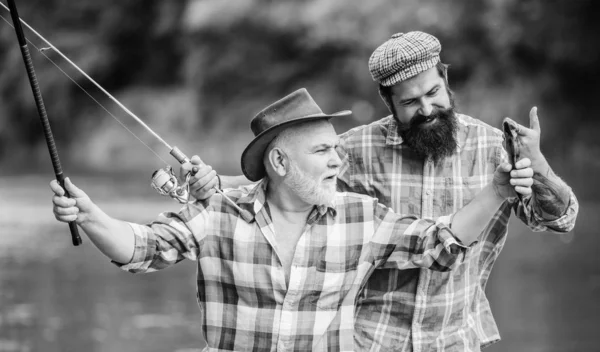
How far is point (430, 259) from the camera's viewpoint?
11.6ft

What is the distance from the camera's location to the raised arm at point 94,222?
3248 mm

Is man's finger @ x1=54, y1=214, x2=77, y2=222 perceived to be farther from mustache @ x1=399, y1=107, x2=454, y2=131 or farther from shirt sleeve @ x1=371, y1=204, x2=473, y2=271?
mustache @ x1=399, y1=107, x2=454, y2=131

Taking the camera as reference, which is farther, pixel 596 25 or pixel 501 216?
pixel 596 25

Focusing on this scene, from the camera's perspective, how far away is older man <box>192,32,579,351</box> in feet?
12.3

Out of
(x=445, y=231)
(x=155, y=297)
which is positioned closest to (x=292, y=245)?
(x=445, y=231)

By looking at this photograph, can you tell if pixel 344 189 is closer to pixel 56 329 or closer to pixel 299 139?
pixel 299 139

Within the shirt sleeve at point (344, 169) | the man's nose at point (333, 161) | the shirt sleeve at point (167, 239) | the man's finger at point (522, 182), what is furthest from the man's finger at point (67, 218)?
the man's finger at point (522, 182)

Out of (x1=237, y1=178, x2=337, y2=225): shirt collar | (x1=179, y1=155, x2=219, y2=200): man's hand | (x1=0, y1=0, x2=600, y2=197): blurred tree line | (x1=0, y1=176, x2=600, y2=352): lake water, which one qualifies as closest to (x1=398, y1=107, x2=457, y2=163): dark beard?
(x1=237, y1=178, x2=337, y2=225): shirt collar

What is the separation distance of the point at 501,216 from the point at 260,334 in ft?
3.32

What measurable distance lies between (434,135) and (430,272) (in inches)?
19.5

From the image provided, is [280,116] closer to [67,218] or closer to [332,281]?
[332,281]

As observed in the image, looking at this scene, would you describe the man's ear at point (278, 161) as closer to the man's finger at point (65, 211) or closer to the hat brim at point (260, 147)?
the hat brim at point (260, 147)

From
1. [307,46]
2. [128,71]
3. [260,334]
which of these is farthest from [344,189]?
[128,71]

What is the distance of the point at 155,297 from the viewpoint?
1025cm
